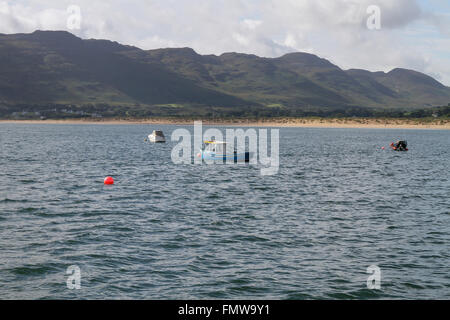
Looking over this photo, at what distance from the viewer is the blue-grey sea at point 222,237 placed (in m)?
17.7

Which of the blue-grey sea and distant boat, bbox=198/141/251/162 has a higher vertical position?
distant boat, bbox=198/141/251/162

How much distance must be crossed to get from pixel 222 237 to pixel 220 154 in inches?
1573

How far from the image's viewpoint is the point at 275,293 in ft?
55.9

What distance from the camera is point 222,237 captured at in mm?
24422

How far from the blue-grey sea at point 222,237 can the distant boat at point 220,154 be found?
15592mm

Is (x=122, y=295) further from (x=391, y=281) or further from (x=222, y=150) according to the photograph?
(x=222, y=150)

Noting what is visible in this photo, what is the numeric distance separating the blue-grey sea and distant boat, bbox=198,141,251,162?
1559 centimetres

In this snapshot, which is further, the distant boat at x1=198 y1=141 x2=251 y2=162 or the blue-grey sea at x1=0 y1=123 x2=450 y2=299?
the distant boat at x1=198 y1=141 x2=251 y2=162

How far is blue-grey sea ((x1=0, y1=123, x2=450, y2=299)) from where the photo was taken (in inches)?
696

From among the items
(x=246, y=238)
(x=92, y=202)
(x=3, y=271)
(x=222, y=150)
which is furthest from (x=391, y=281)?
(x=222, y=150)

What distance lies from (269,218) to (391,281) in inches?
453

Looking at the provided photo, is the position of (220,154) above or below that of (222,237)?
above

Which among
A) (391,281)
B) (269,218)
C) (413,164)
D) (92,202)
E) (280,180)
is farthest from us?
(413,164)

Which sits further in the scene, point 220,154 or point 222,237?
point 220,154
